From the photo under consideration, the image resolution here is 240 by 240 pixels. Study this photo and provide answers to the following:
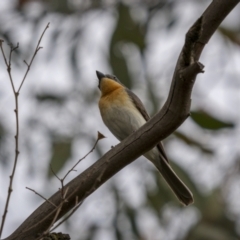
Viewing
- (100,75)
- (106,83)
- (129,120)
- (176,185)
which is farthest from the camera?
(100,75)

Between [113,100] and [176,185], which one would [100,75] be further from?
[176,185]

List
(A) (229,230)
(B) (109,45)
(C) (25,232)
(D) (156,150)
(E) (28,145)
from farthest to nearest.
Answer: (E) (28,145)
(B) (109,45)
(A) (229,230)
(D) (156,150)
(C) (25,232)

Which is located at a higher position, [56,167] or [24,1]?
[24,1]

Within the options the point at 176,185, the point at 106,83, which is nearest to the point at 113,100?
the point at 106,83

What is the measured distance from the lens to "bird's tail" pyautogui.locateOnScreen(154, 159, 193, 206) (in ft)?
12.4

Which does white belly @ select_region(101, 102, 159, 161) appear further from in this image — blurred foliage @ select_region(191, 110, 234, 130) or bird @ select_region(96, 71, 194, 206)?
blurred foliage @ select_region(191, 110, 234, 130)

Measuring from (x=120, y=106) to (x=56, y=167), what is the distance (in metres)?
1.15

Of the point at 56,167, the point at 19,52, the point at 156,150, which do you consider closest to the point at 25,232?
the point at 156,150

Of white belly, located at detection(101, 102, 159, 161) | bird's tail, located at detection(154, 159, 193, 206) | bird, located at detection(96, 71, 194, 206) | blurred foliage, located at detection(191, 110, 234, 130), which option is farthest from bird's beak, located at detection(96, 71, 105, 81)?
bird's tail, located at detection(154, 159, 193, 206)

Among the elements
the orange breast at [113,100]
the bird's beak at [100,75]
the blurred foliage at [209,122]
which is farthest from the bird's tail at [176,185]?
the bird's beak at [100,75]

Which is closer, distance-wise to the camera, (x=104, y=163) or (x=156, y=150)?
(x=104, y=163)

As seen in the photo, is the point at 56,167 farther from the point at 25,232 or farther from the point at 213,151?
the point at 25,232

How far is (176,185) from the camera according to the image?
386cm

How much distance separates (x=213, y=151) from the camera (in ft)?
16.7
